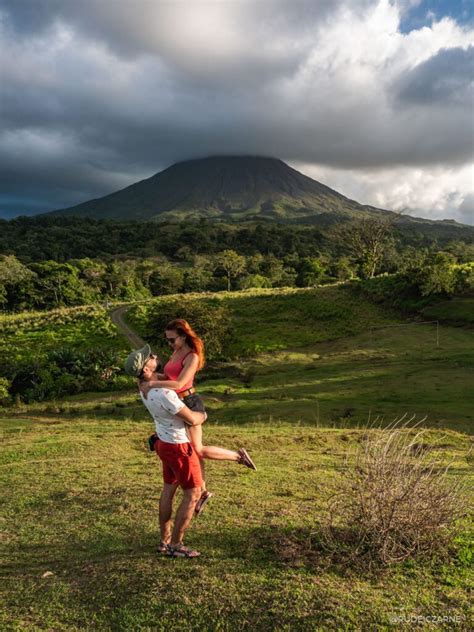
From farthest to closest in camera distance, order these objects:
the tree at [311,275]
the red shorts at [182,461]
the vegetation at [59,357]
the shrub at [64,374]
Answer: the tree at [311,275], the vegetation at [59,357], the shrub at [64,374], the red shorts at [182,461]

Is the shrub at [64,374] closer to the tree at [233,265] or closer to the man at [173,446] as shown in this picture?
the man at [173,446]

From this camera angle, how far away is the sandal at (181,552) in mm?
4918

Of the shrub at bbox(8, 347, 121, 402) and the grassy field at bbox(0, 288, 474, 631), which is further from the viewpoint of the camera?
the shrub at bbox(8, 347, 121, 402)

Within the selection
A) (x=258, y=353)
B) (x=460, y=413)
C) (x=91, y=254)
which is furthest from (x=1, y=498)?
(x=91, y=254)

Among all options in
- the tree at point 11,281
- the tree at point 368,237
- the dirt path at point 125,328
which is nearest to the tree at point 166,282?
the tree at point 11,281

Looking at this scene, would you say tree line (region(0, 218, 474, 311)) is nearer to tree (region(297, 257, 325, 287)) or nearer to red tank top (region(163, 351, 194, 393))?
tree (region(297, 257, 325, 287))

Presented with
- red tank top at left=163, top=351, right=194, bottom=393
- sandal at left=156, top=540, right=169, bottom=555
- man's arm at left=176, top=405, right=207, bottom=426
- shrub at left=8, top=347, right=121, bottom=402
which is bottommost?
shrub at left=8, top=347, right=121, bottom=402

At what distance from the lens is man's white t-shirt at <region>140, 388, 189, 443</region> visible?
461 centimetres

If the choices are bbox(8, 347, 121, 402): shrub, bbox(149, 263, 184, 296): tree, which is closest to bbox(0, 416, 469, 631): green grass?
bbox(8, 347, 121, 402): shrub

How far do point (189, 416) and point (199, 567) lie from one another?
1631mm

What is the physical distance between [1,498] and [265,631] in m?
5.15

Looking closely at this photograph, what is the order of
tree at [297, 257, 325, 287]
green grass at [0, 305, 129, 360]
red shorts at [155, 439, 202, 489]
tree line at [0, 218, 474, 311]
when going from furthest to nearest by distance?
tree at [297, 257, 325, 287]
tree line at [0, 218, 474, 311]
green grass at [0, 305, 129, 360]
red shorts at [155, 439, 202, 489]

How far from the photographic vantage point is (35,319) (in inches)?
1836

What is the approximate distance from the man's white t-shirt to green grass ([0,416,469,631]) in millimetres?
1393
